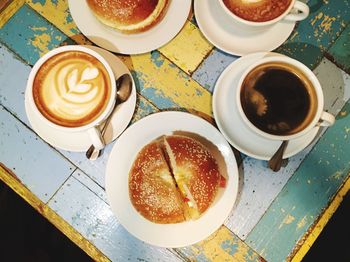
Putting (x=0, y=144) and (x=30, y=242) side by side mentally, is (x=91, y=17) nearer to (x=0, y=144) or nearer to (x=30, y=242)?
(x=0, y=144)

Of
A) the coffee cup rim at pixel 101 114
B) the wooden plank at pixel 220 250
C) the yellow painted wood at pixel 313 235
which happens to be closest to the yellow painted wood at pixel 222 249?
the wooden plank at pixel 220 250

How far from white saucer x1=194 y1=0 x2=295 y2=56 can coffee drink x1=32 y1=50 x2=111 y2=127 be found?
0.30 m

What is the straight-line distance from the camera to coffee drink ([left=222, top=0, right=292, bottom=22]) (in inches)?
39.6

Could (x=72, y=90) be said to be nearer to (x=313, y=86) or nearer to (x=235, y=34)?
(x=235, y=34)

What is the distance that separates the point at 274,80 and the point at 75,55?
0.49 meters

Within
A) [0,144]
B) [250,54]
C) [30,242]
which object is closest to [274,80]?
[250,54]

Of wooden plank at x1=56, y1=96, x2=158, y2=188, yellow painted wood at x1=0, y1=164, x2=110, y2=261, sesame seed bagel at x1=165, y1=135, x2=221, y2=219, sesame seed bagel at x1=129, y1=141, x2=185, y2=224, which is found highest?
sesame seed bagel at x1=165, y1=135, x2=221, y2=219

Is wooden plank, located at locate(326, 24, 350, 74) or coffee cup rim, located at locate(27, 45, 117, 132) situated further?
wooden plank, located at locate(326, 24, 350, 74)

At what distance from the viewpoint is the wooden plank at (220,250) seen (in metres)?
1.11

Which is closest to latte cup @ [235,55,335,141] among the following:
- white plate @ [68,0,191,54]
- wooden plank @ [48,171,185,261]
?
white plate @ [68,0,191,54]

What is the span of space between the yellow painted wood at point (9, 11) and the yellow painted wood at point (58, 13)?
0.03m

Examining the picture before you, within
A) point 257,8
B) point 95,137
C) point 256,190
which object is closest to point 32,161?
point 95,137

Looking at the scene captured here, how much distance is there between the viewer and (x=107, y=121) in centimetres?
104

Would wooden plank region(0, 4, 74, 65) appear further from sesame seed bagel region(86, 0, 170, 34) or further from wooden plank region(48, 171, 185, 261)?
wooden plank region(48, 171, 185, 261)
